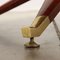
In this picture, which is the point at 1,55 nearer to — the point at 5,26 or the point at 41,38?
the point at 41,38

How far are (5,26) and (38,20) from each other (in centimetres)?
58

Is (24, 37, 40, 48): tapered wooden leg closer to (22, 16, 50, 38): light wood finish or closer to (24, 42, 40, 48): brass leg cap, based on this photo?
(24, 42, 40, 48): brass leg cap

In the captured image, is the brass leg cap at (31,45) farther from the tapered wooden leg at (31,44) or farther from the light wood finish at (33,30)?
the light wood finish at (33,30)

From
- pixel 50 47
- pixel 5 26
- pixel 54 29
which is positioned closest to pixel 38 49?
pixel 50 47

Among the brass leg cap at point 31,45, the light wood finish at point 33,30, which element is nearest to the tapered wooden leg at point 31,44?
the brass leg cap at point 31,45

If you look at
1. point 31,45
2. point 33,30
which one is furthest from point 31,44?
point 33,30

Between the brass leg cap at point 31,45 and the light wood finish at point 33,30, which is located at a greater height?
the light wood finish at point 33,30

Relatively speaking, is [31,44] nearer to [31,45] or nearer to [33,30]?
[31,45]

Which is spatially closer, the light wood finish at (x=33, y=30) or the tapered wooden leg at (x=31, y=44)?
the light wood finish at (x=33, y=30)

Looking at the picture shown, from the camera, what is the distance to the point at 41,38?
4.00 ft

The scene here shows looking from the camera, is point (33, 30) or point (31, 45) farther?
point (31, 45)

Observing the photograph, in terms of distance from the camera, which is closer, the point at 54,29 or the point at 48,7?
the point at 48,7

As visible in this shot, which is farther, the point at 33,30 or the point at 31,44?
the point at 31,44

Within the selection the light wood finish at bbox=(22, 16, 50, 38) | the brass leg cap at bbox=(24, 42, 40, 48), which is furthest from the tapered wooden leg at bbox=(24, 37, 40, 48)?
the light wood finish at bbox=(22, 16, 50, 38)
